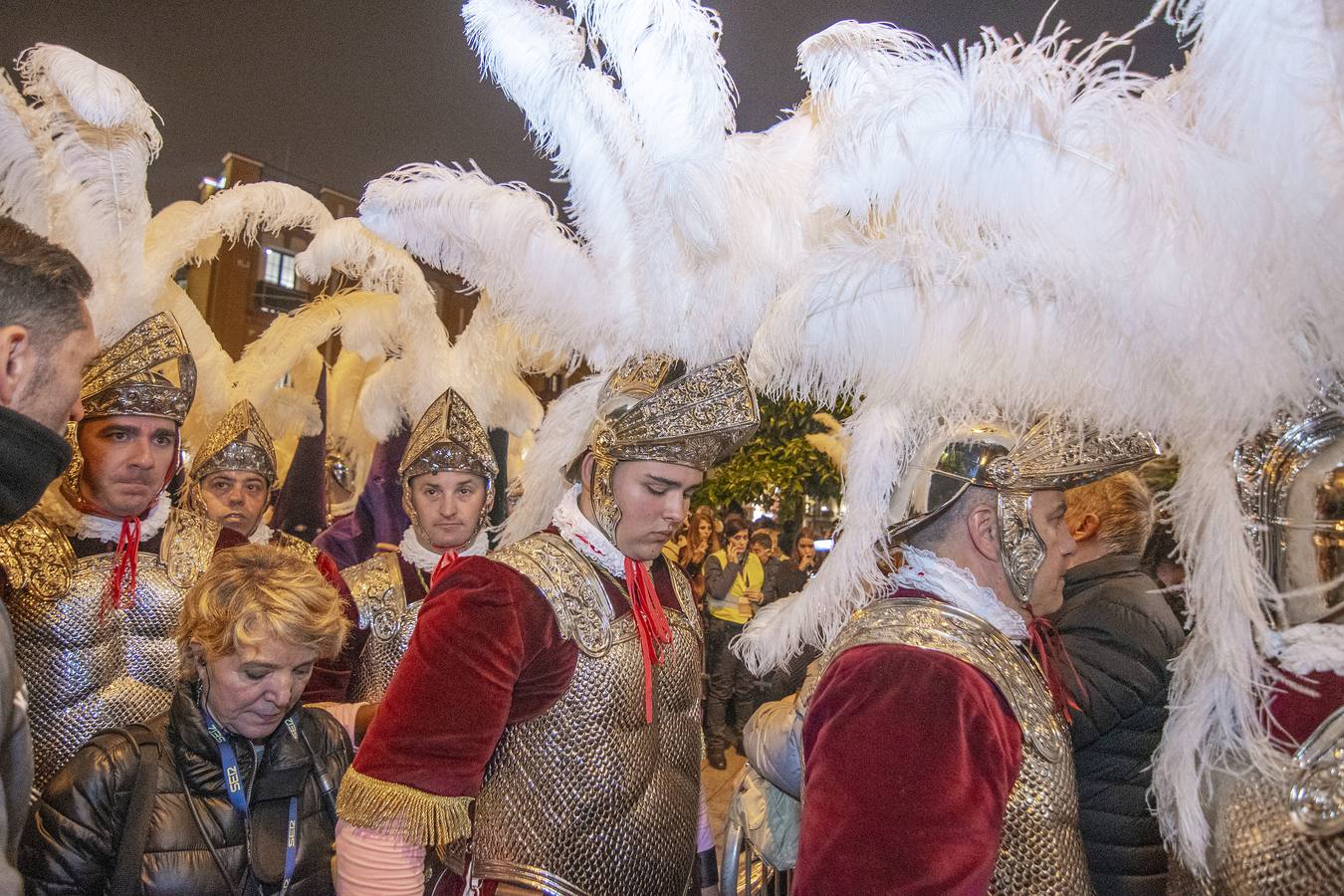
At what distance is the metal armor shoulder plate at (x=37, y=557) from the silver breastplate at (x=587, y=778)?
1.84 m

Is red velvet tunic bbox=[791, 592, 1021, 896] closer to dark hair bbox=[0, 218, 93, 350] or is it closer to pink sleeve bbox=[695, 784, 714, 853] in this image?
pink sleeve bbox=[695, 784, 714, 853]

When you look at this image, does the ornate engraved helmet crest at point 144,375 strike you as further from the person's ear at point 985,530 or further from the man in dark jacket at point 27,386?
the person's ear at point 985,530

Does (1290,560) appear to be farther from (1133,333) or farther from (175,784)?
(175,784)

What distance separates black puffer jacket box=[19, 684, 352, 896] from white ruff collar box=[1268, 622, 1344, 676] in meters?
2.14

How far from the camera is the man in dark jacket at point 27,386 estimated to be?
1230 mm

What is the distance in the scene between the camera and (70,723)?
9.39ft

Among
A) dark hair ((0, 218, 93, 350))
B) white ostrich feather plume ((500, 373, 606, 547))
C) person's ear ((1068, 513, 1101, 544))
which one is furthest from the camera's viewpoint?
person's ear ((1068, 513, 1101, 544))

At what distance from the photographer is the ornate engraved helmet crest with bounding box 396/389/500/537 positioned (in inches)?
155

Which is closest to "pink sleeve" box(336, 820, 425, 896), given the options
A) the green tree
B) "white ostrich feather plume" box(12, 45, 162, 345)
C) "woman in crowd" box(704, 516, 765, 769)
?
"white ostrich feather plume" box(12, 45, 162, 345)

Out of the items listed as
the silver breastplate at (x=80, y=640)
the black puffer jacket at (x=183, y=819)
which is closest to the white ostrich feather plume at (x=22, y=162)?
the silver breastplate at (x=80, y=640)

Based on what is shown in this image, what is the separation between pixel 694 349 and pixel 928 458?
738 millimetres

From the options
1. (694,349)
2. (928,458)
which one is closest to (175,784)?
(694,349)

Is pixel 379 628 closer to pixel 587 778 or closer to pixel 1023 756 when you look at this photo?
pixel 587 778

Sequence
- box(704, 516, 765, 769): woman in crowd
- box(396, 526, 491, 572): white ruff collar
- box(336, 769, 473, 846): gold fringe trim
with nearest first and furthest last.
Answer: box(336, 769, 473, 846): gold fringe trim
box(396, 526, 491, 572): white ruff collar
box(704, 516, 765, 769): woman in crowd
